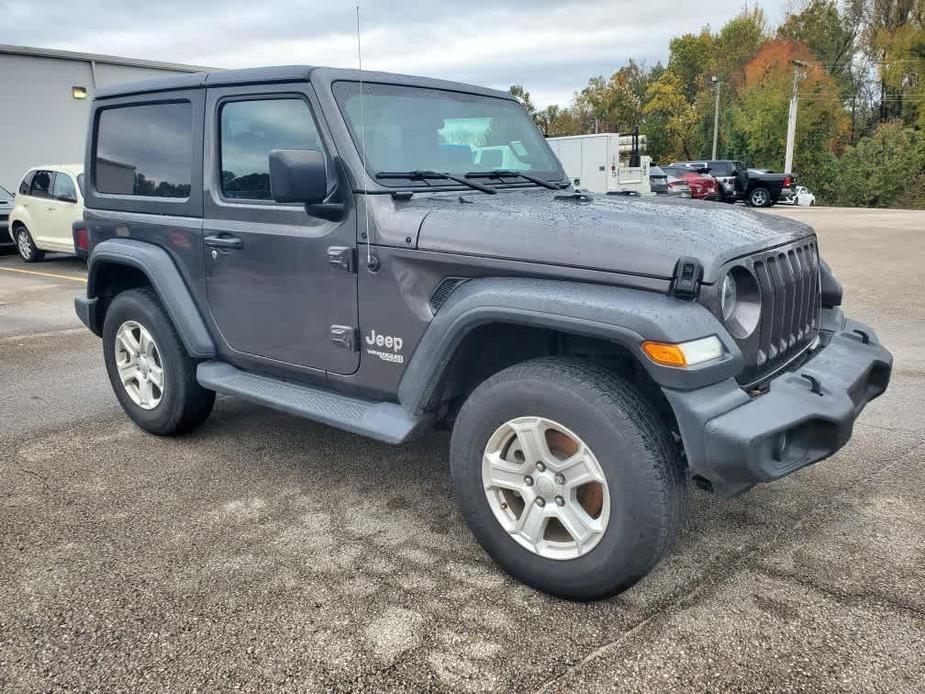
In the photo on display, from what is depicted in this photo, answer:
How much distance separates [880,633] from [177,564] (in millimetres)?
2548

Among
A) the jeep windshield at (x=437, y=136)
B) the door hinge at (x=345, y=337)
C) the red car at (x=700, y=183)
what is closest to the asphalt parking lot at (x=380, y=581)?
the door hinge at (x=345, y=337)

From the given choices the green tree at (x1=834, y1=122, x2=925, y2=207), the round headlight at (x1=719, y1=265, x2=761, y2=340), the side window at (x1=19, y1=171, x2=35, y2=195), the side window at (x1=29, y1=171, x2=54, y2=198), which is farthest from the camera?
the green tree at (x1=834, y1=122, x2=925, y2=207)

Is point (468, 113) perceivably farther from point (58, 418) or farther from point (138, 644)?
point (58, 418)

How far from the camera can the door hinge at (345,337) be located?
3.28 m

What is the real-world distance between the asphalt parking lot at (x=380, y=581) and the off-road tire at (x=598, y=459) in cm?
15

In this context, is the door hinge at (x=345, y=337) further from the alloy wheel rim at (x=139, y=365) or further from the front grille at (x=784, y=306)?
the front grille at (x=784, y=306)

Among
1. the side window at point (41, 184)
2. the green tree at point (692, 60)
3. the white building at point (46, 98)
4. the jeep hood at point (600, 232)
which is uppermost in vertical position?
the green tree at point (692, 60)

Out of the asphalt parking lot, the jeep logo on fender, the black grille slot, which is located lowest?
the asphalt parking lot

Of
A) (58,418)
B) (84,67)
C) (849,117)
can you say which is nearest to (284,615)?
(58,418)

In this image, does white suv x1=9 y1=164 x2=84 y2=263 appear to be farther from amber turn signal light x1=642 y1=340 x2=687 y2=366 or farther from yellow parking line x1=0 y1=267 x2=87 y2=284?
amber turn signal light x1=642 y1=340 x2=687 y2=366

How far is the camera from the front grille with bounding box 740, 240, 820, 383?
2.72m

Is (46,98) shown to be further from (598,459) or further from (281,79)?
(598,459)

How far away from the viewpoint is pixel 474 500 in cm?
287

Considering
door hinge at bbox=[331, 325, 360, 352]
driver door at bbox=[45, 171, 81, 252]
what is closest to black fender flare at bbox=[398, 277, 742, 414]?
door hinge at bbox=[331, 325, 360, 352]
